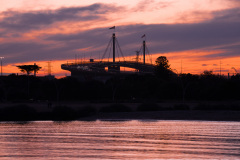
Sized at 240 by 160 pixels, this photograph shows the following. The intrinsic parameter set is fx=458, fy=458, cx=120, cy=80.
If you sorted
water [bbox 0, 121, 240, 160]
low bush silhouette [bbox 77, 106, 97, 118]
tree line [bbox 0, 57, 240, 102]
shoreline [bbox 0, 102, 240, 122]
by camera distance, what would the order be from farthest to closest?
tree line [bbox 0, 57, 240, 102] < low bush silhouette [bbox 77, 106, 97, 118] < shoreline [bbox 0, 102, 240, 122] < water [bbox 0, 121, 240, 160]

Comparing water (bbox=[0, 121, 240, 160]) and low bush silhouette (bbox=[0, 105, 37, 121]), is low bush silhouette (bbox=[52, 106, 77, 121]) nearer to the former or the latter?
low bush silhouette (bbox=[0, 105, 37, 121])

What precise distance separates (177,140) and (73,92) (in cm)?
8992

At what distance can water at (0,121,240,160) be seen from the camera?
35.2m

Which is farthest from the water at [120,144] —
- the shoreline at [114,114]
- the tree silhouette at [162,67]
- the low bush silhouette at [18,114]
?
the tree silhouette at [162,67]

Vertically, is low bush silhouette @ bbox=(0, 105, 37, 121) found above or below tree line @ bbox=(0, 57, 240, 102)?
below

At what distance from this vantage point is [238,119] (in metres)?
71.1

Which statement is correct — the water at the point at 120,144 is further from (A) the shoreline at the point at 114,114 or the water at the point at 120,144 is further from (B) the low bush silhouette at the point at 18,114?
(B) the low bush silhouette at the point at 18,114

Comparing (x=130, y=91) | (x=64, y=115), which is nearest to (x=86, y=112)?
(x=64, y=115)

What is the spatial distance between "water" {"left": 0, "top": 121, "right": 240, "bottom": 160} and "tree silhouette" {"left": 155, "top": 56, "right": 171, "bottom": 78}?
422 ft

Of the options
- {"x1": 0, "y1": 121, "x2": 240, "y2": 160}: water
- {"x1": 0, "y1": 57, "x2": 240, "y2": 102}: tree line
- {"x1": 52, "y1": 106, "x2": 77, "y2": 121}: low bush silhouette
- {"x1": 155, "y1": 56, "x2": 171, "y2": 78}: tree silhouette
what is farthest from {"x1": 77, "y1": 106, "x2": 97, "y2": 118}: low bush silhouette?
{"x1": 155, "y1": 56, "x2": 171, "y2": 78}: tree silhouette

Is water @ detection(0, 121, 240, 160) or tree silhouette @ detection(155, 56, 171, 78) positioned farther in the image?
tree silhouette @ detection(155, 56, 171, 78)

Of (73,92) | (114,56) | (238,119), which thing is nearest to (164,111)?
(238,119)

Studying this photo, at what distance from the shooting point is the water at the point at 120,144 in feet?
115

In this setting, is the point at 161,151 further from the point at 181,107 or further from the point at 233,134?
the point at 181,107
